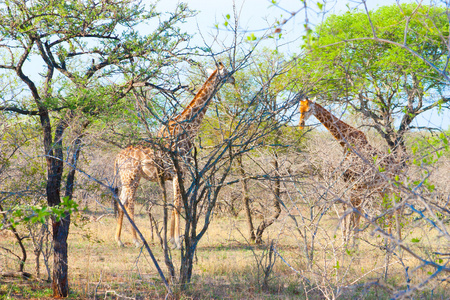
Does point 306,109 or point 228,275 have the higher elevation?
point 306,109

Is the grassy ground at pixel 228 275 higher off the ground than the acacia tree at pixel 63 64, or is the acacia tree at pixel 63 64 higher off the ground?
the acacia tree at pixel 63 64

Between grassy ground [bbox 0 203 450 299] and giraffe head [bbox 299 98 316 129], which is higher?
giraffe head [bbox 299 98 316 129]

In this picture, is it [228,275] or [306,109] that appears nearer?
[228,275]

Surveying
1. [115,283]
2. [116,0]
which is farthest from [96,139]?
[115,283]

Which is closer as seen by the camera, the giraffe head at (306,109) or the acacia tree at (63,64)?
the acacia tree at (63,64)

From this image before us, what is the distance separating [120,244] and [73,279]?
3013 millimetres

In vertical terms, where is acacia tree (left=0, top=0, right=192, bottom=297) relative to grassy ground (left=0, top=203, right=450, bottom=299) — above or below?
above

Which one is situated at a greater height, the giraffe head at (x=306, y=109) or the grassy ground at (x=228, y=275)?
the giraffe head at (x=306, y=109)

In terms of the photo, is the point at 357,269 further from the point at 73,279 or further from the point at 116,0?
the point at 116,0

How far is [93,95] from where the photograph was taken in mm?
4520

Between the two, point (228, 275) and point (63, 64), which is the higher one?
point (63, 64)

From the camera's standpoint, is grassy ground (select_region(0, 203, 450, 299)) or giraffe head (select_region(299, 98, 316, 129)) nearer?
grassy ground (select_region(0, 203, 450, 299))

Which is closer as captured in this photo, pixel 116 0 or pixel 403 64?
pixel 116 0

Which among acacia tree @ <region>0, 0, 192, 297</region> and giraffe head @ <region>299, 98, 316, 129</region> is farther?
giraffe head @ <region>299, 98, 316, 129</region>
